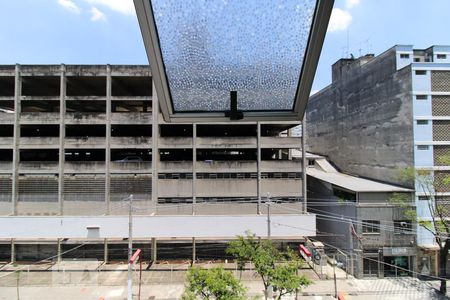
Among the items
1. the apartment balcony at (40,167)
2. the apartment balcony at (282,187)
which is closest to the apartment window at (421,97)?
the apartment balcony at (282,187)

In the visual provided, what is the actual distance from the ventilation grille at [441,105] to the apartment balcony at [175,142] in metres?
20.5

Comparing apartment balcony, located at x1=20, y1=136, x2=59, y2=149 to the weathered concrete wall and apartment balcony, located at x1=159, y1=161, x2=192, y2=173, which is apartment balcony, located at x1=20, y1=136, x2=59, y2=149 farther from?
the weathered concrete wall

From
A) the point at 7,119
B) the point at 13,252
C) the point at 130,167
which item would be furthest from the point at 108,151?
the point at 13,252

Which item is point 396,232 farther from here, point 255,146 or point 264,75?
point 264,75

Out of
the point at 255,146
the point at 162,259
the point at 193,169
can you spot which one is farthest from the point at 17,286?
the point at 255,146

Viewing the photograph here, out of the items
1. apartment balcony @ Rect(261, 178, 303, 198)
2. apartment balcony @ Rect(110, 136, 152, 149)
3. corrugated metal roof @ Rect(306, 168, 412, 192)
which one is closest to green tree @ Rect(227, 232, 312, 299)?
apartment balcony @ Rect(261, 178, 303, 198)

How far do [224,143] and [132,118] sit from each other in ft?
28.1

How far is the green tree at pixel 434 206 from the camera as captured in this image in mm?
22186

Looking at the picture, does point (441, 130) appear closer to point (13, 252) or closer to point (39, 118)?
point (39, 118)

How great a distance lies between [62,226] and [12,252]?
6.10 metres

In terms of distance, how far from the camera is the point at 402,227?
2375 centimetres

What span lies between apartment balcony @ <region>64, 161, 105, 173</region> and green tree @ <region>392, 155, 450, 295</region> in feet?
80.7

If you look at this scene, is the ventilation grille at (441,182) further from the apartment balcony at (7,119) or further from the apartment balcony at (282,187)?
the apartment balcony at (7,119)

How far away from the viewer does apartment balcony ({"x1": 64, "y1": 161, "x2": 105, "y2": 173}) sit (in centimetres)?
2647
